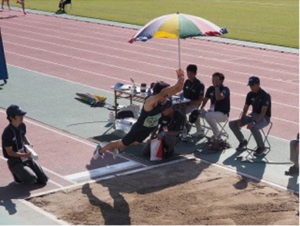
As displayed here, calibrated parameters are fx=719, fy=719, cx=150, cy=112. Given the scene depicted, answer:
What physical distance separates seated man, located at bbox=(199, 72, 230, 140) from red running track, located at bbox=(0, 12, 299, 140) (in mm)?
1462

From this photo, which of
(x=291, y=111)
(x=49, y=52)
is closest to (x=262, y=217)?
(x=291, y=111)

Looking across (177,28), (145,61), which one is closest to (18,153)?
(177,28)

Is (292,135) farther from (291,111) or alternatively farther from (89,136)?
(89,136)

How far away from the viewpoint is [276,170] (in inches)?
468

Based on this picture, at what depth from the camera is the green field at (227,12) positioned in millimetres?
29013

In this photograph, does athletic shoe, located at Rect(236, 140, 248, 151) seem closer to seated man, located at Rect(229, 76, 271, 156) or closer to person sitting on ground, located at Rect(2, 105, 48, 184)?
seated man, located at Rect(229, 76, 271, 156)

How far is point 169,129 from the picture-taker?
1266 cm

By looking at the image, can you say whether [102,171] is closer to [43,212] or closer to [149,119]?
[149,119]

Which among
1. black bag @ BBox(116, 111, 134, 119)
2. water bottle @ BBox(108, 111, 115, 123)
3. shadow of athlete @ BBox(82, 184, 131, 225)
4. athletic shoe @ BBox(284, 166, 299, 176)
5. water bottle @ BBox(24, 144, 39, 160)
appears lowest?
shadow of athlete @ BBox(82, 184, 131, 225)

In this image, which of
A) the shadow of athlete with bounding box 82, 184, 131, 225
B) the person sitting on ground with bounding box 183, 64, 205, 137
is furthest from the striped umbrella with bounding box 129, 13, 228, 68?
the shadow of athlete with bounding box 82, 184, 131, 225

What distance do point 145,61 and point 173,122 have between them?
10.2m

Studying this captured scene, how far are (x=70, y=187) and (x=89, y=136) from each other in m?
3.01

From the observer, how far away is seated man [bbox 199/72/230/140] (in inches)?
516

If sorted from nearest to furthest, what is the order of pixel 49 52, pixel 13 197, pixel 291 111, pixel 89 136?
pixel 13 197
pixel 89 136
pixel 291 111
pixel 49 52
